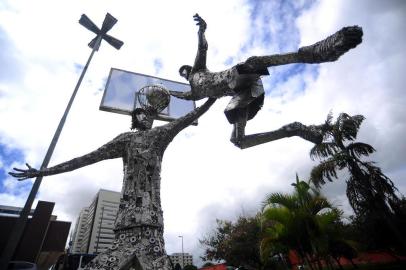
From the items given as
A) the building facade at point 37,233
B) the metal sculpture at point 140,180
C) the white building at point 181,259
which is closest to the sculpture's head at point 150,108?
the metal sculpture at point 140,180

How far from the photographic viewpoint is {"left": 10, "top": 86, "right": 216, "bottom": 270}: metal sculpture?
6.39 ft

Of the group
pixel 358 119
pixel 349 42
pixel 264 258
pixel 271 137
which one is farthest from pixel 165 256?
pixel 358 119

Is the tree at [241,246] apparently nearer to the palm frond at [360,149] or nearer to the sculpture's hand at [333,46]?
the palm frond at [360,149]

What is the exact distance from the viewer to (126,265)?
190 centimetres

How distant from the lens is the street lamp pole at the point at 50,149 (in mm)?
4430

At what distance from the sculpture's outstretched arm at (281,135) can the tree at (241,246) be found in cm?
2445

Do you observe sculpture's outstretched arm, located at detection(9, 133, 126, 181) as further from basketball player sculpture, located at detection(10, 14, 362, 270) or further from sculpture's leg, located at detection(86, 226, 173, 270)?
sculpture's leg, located at detection(86, 226, 173, 270)

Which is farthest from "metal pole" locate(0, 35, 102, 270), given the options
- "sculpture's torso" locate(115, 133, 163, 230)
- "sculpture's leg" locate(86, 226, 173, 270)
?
"sculpture's leg" locate(86, 226, 173, 270)

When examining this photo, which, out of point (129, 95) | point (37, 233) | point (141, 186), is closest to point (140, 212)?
point (141, 186)

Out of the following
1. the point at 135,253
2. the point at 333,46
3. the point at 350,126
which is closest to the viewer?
the point at 333,46

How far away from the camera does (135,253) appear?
6.43 ft

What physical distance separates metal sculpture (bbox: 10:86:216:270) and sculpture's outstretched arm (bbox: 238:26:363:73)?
3.67 feet

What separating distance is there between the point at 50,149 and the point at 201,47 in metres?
4.71

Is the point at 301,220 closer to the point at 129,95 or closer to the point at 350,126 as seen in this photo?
the point at 350,126
